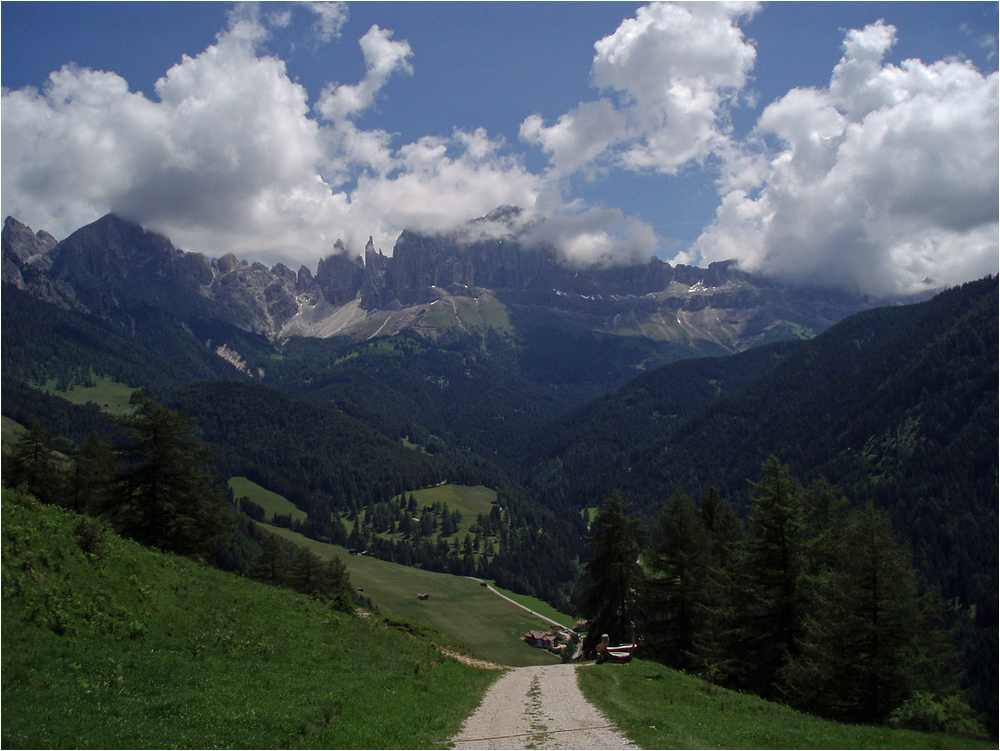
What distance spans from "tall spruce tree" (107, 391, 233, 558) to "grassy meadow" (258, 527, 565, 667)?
8128 cm

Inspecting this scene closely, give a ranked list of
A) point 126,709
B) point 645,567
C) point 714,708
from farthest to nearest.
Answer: point 645,567 → point 714,708 → point 126,709

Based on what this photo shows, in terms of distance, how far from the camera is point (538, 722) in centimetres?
1989

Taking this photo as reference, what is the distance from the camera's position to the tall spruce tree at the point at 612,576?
144ft

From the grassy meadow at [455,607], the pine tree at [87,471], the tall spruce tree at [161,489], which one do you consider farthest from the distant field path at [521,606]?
the tall spruce tree at [161,489]

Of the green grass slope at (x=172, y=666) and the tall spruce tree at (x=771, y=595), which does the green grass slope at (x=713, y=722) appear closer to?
the green grass slope at (x=172, y=666)

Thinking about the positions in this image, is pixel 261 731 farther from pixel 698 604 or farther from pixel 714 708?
pixel 698 604

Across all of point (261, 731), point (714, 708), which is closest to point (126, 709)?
point (261, 731)

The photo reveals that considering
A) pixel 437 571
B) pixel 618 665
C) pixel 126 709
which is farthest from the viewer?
pixel 437 571

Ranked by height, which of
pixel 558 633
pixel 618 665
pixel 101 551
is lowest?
pixel 558 633

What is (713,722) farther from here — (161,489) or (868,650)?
(161,489)

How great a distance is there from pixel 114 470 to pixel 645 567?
45643 mm

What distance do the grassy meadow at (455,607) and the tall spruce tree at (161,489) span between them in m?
81.3

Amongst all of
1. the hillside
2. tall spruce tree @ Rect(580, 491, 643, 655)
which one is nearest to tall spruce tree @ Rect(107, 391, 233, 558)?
the hillside

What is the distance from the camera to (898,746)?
63.3 feet
